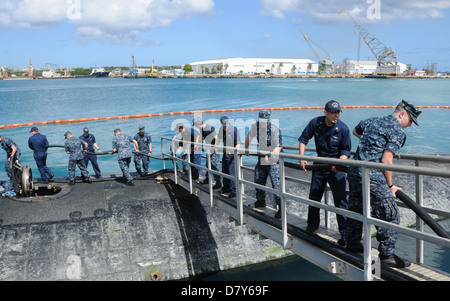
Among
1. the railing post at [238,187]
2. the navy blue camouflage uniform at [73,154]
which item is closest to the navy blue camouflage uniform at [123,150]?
the navy blue camouflage uniform at [73,154]

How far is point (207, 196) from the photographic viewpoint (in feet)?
29.6

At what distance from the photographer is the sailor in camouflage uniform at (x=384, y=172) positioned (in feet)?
13.9

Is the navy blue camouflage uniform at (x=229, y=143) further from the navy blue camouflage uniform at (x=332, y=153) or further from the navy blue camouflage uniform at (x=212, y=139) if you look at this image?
the navy blue camouflage uniform at (x=332, y=153)

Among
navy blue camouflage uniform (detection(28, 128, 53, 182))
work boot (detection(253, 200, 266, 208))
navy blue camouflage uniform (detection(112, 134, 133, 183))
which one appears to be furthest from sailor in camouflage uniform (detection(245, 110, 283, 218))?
navy blue camouflage uniform (detection(28, 128, 53, 182))

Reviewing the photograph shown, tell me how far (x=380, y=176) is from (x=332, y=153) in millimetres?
1502

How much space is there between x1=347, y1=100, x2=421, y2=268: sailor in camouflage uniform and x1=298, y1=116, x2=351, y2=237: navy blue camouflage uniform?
91cm

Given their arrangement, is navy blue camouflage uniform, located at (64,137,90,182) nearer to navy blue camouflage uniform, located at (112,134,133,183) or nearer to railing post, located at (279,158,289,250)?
navy blue camouflage uniform, located at (112,134,133,183)

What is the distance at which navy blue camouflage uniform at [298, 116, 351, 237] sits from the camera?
546 cm

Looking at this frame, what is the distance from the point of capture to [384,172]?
4.22 metres

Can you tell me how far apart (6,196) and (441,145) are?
3283 centimetres

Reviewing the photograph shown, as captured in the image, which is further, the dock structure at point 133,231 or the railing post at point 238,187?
the dock structure at point 133,231

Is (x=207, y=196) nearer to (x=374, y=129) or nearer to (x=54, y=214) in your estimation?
(x=54, y=214)
